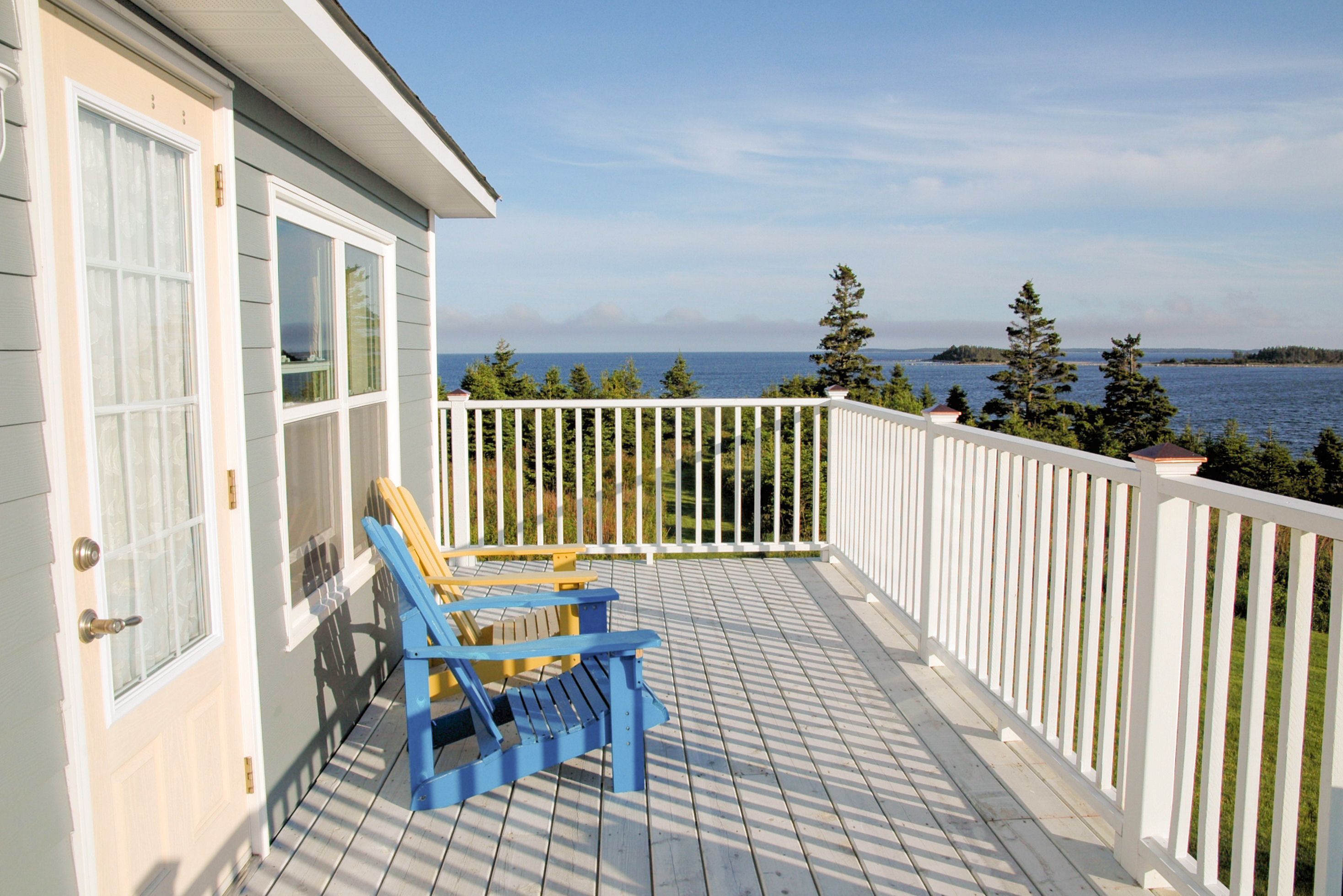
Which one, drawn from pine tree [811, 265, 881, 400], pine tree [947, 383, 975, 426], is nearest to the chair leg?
pine tree [947, 383, 975, 426]

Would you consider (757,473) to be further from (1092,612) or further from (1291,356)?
(1291,356)

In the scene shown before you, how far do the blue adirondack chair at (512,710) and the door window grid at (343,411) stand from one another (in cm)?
30

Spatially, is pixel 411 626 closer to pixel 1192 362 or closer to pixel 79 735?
pixel 79 735

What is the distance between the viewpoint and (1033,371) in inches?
1308

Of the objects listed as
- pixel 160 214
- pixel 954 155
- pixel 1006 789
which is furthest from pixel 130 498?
pixel 954 155

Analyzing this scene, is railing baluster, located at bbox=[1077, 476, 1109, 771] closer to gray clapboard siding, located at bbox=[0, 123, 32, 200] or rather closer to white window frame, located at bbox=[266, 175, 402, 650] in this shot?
white window frame, located at bbox=[266, 175, 402, 650]

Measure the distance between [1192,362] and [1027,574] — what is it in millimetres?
75943

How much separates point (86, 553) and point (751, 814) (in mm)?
1840

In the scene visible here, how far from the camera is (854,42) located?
20562 millimetres

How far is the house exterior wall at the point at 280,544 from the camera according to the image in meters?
2.39

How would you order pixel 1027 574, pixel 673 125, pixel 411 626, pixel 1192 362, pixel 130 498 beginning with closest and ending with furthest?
pixel 130 498 < pixel 411 626 < pixel 1027 574 < pixel 673 125 < pixel 1192 362

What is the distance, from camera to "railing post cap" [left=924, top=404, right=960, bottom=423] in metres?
3.58

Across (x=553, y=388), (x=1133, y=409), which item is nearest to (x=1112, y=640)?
(x=553, y=388)

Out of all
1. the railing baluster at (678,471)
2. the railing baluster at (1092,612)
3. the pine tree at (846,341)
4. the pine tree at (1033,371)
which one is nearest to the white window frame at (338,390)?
the railing baluster at (678,471)
